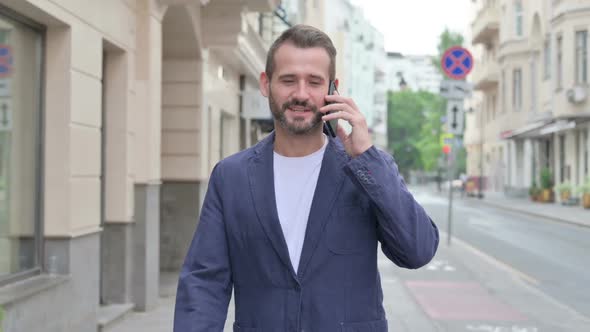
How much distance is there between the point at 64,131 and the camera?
610cm

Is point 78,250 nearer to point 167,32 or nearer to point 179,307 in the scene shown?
point 179,307

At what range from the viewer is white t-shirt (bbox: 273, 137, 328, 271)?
8.21 ft

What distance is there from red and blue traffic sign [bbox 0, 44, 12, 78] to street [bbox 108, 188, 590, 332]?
9.12 ft

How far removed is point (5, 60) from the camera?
5.58m

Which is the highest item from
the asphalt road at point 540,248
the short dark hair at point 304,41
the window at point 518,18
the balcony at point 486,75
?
the window at point 518,18

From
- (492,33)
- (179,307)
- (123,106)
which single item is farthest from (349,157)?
(492,33)

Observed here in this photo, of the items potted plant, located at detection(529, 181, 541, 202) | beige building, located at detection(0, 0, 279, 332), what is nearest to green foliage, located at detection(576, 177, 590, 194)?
potted plant, located at detection(529, 181, 541, 202)

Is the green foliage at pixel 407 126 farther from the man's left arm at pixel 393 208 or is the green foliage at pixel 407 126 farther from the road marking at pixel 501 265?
the man's left arm at pixel 393 208

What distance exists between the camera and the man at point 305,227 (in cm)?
242

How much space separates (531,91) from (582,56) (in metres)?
10.8

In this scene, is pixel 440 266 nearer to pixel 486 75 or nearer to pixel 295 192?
pixel 295 192

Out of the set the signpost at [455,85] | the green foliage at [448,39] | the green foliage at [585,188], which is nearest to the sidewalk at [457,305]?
the signpost at [455,85]

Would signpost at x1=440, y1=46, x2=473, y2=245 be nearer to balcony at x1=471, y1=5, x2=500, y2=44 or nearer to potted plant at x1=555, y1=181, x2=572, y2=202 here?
potted plant at x1=555, y1=181, x2=572, y2=202

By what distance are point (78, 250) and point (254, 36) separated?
11256mm
